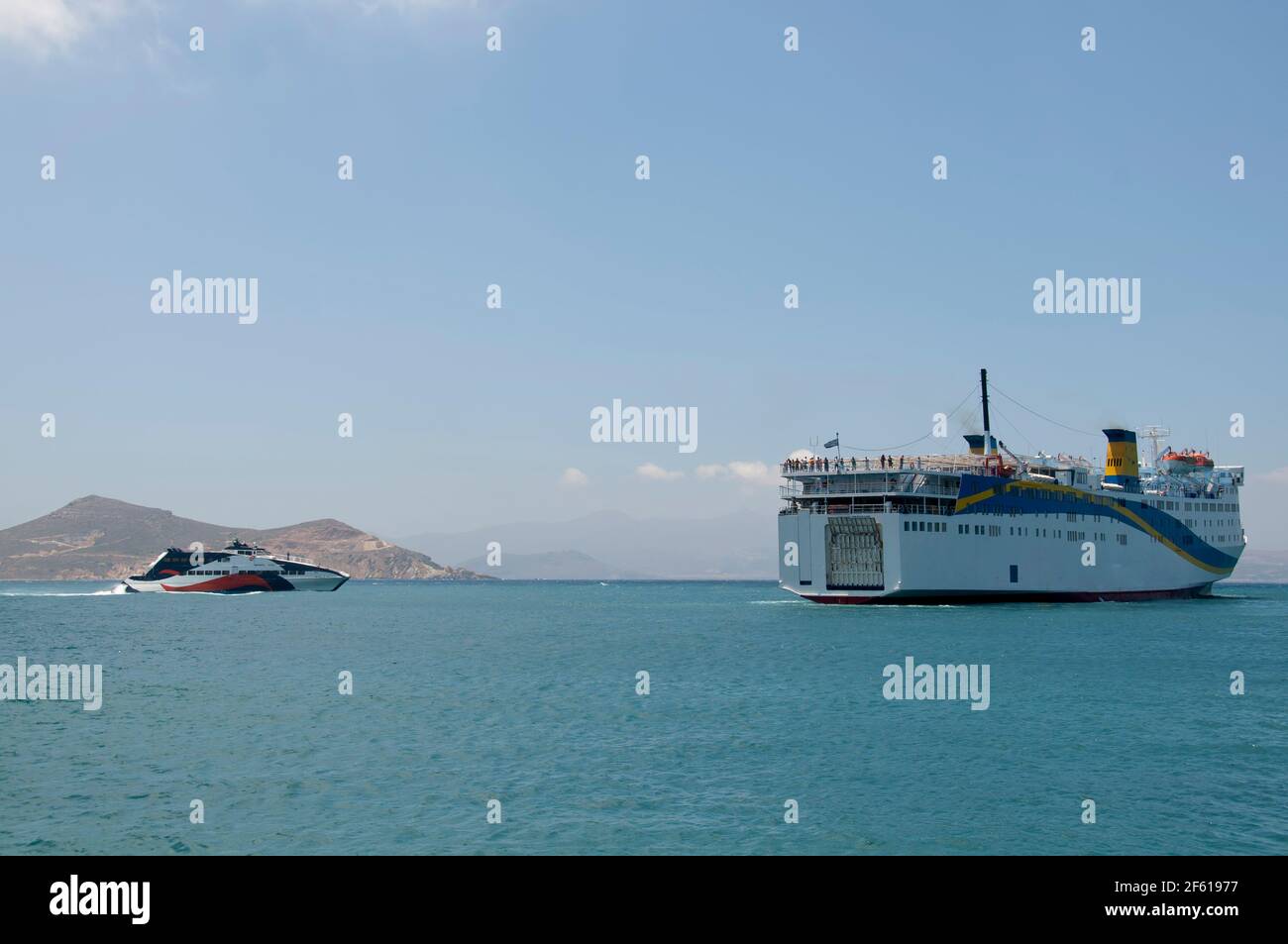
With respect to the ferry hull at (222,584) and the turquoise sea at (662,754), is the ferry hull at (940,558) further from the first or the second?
the ferry hull at (222,584)

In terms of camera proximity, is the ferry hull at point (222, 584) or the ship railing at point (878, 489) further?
the ferry hull at point (222, 584)

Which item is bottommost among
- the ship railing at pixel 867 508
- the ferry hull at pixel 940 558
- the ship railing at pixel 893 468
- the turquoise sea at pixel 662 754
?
the turquoise sea at pixel 662 754

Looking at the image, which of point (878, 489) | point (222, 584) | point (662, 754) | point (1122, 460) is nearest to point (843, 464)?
point (878, 489)

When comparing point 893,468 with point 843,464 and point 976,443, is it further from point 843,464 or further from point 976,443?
point 976,443


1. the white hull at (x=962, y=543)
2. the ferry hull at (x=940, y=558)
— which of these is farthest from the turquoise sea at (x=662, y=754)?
the white hull at (x=962, y=543)
